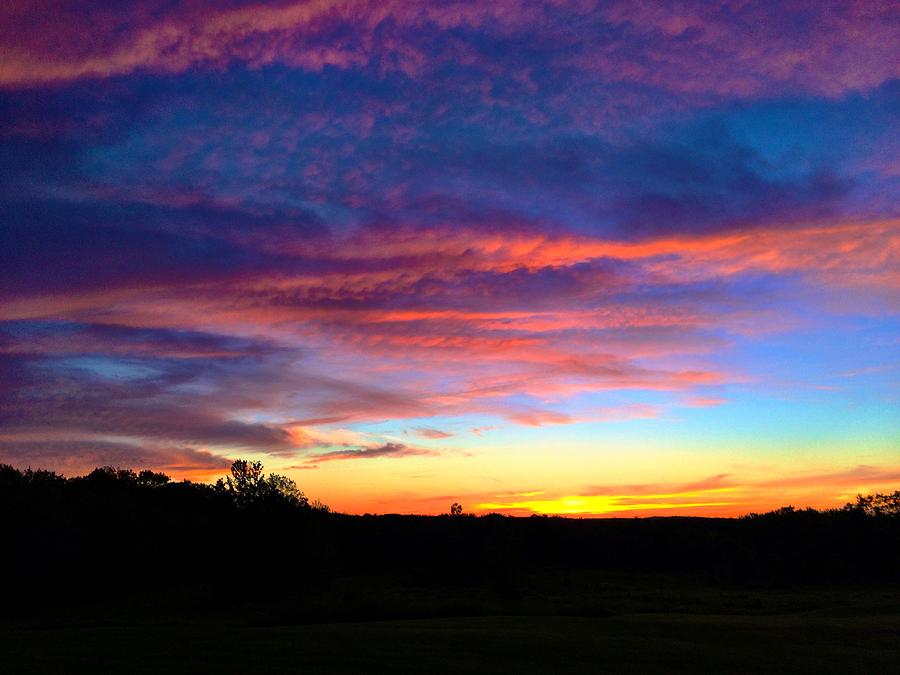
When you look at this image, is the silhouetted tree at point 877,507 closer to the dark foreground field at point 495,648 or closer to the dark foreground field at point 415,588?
the dark foreground field at point 415,588

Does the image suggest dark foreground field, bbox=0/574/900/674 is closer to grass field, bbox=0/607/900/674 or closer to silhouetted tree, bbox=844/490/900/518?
grass field, bbox=0/607/900/674

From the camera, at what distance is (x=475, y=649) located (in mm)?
22562

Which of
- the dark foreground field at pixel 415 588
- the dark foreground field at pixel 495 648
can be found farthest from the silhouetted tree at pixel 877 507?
the dark foreground field at pixel 495 648

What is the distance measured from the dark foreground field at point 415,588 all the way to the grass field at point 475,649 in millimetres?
117

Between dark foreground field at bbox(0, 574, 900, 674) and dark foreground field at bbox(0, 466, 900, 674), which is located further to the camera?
dark foreground field at bbox(0, 466, 900, 674)

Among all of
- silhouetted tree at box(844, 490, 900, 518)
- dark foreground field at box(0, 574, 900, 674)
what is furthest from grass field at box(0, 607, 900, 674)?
silhouetted tree at box(844, 490, 900, 518)

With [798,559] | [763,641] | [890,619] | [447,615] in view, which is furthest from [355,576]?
[763,641]

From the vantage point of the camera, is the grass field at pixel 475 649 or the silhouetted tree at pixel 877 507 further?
the silhouetted tree at pixel 877 507

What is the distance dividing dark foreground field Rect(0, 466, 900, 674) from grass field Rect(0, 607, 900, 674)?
117 millimetres

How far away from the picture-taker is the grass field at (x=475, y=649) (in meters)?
19.8

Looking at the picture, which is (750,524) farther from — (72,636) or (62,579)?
(72,636)

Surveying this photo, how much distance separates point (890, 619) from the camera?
35188 millimetres

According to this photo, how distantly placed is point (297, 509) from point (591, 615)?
2817 cm

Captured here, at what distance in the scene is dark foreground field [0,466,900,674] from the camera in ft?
72.2
